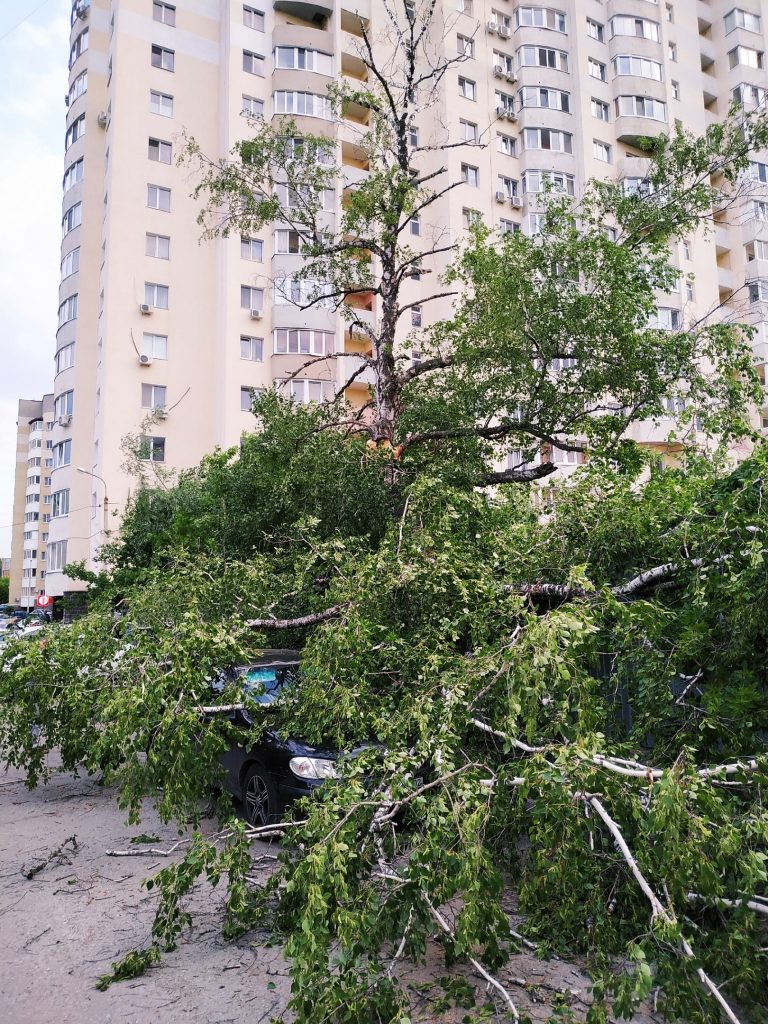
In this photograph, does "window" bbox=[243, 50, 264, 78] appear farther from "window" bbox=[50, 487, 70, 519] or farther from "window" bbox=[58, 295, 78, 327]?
"window" bbox=[50, 487, 70, 519]

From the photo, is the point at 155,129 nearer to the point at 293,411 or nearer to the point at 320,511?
the point at 293,411

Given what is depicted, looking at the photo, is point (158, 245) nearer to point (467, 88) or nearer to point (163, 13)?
point (163, 13)

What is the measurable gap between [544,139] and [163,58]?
636 inches

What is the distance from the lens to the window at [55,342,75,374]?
96.4ft

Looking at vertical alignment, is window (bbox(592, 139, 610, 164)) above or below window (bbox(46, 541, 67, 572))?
above

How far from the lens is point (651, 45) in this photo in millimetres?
32875

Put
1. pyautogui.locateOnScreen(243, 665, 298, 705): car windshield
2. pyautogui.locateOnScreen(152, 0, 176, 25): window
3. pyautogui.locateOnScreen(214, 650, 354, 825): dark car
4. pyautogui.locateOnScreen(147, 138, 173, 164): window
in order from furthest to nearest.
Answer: pyautogui.locateOnScreen(152, 0, 176, 25): window → pyautogui.locateOnScreen(147, 138, 173, 164): window → pyautogui.locateOnScreen(214, 650, 354, 825): dark car → pyautogui.locateOnScreen(243, 665, 298, 705): car windshield

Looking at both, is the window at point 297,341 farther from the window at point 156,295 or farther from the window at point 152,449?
the window at point 152,449

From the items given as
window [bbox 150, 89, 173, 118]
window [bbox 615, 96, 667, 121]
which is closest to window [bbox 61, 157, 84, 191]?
window [bbox 150, 89, 173, 118]

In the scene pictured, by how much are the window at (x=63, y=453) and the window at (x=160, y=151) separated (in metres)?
11.7

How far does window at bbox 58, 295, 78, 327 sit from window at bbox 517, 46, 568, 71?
21.9 meters

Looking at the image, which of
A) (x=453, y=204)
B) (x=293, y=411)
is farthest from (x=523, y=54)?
(x=293, y=411)

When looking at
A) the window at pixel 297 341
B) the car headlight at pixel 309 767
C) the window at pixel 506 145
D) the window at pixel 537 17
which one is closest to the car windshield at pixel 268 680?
the car headlight at pixel 309 767

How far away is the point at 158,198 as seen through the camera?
91.2 feet
